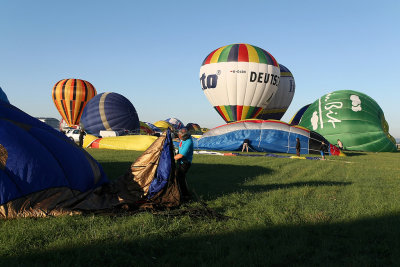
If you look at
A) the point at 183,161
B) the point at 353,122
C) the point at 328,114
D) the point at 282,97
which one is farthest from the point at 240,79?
the point at 183,161

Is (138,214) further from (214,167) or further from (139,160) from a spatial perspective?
(214,167)

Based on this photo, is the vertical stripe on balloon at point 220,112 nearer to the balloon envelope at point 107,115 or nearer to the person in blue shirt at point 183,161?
the balloon envelope at point 107,115

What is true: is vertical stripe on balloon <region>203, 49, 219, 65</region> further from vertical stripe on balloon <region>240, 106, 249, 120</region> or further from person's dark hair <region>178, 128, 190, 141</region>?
person's dark hair <region>178, 128, 190, 141</region>

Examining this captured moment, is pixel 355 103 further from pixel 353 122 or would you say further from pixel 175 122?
pixel 175 122

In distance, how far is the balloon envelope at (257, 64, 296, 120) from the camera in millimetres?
39406

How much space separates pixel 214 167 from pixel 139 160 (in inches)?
227

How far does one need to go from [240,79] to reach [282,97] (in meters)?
12.3

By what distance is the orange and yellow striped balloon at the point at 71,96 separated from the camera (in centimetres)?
4031

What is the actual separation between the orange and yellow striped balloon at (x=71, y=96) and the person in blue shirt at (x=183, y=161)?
3650 centimetres

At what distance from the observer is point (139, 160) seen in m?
7.22

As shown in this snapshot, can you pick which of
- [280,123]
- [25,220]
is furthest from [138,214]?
[280,123]

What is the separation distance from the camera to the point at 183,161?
712cm

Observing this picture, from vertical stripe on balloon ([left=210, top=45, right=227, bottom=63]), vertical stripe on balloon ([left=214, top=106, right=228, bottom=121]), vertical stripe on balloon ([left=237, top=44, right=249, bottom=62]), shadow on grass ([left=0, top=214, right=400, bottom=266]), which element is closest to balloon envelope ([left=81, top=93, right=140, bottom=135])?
vertical stripe on balloon ([left=214, top=106, right=228, bottom=121])

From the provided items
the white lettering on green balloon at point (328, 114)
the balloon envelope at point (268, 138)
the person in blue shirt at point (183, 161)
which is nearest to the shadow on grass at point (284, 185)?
the person in blue shirt at point (183, 161)
